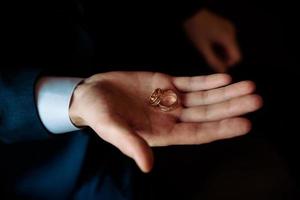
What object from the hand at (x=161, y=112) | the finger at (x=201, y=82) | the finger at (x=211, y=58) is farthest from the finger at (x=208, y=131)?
the finger at (x=211, y=58)

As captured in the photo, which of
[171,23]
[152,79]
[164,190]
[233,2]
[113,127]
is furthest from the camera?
[233,2]

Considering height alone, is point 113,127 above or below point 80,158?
above

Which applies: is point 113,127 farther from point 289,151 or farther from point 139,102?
point 289,151

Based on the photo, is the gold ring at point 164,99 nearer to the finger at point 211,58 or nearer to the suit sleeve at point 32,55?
the suit sleeve at point 32,55

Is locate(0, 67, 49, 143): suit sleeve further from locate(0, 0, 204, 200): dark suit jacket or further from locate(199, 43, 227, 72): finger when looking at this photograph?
locate(199, 43, 227, 72): finger

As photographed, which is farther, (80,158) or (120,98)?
(80,158)

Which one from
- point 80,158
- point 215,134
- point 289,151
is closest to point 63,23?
point 80,158

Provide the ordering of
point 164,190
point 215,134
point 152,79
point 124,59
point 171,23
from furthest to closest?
point 171,23, point 124,59, point 164,190, point 152,79, point 215,134
